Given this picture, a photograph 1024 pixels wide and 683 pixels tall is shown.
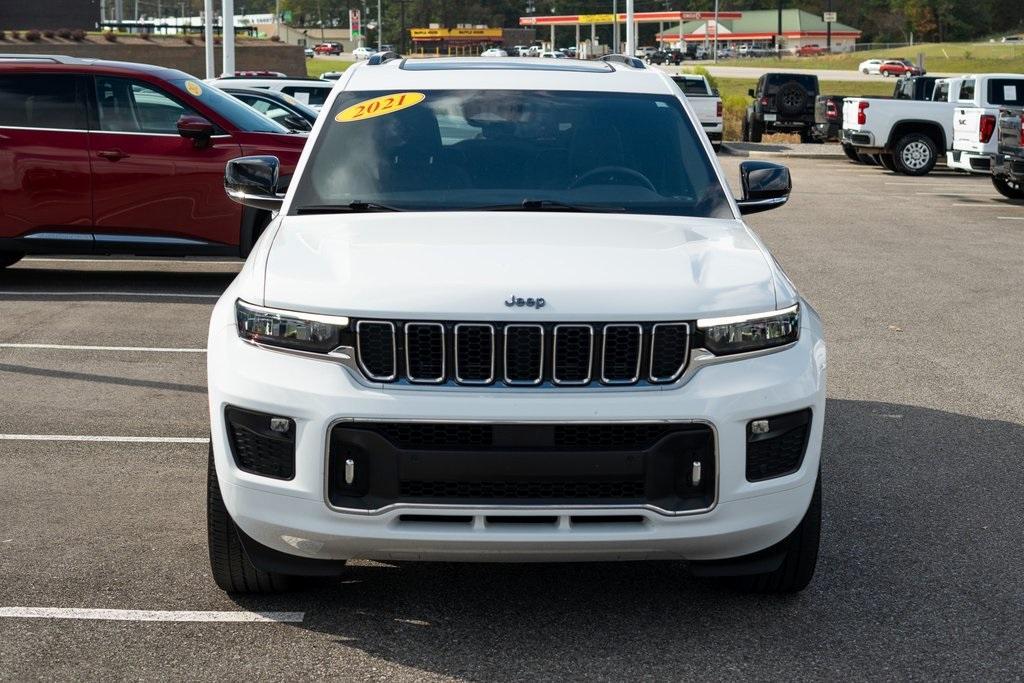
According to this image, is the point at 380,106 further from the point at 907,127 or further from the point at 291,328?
the point at 907,127

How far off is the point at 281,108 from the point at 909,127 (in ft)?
44.5

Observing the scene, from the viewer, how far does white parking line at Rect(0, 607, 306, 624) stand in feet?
15.4

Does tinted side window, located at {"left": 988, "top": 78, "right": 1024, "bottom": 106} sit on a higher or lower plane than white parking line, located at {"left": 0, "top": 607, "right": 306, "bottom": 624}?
higher

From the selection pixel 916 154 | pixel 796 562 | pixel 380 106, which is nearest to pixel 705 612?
pixel 796 562

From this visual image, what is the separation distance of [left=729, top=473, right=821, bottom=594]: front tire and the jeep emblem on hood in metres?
1.09

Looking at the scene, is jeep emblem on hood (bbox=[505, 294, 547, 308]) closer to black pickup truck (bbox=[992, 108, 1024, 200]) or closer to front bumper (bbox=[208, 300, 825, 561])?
front bumper (bbox=[208, 300, 825, 561])

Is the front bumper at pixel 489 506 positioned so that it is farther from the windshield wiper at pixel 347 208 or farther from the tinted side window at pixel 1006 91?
the tinted side window at pixel 1006 91

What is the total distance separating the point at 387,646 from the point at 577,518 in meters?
0.73

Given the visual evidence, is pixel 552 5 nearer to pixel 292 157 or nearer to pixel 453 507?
pixel 292 157

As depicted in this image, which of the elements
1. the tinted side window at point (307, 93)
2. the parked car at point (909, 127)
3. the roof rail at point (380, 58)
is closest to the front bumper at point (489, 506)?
the roof rail at point (380, 58)

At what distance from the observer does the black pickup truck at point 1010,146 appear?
20.2 m

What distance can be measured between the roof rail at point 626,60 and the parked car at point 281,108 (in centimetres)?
1161

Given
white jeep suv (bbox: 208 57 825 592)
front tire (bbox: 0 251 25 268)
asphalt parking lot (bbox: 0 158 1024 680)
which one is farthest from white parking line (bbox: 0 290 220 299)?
white jeep suv (bbox: 208 57 825 592)

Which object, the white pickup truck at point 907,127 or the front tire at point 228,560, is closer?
the front tire at point 228,560
